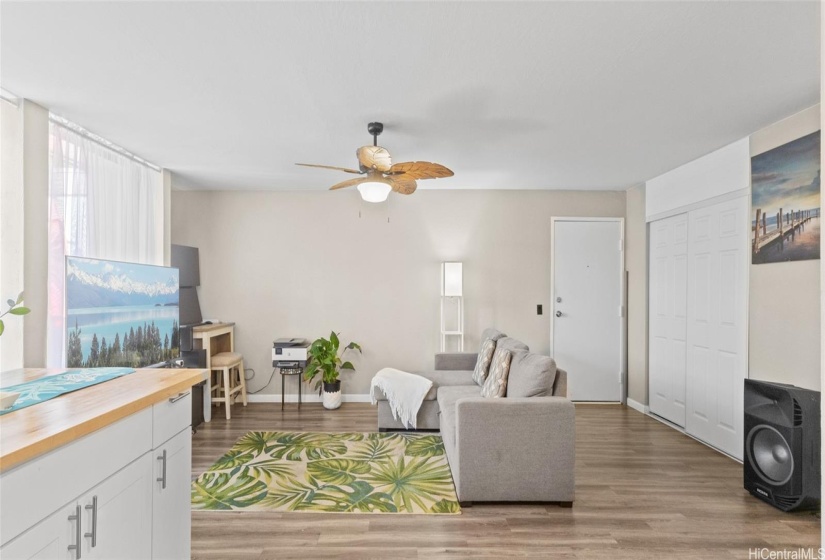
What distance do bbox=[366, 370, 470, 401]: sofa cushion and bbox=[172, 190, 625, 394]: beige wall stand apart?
0.79 m

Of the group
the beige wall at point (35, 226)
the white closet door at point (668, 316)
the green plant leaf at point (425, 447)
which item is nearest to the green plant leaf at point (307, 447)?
the green plant leaf at point (425, 447)

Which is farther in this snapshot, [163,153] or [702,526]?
[163,153]

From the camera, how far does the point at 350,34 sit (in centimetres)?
201

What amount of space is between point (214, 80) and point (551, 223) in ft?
13.0

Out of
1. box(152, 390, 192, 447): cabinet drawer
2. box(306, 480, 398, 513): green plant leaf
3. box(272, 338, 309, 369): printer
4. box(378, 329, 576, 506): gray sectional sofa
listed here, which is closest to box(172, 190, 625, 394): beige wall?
box(272, 338, 309, 369): printer

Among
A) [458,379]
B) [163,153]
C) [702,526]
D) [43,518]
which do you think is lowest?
[702,526]

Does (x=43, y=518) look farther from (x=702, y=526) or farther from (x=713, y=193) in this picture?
(x=713, y=193)

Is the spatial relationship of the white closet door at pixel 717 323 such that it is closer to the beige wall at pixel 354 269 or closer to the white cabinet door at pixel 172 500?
the beige wall at pixel 354 269

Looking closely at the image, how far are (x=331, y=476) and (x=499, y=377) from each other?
4.62 ft

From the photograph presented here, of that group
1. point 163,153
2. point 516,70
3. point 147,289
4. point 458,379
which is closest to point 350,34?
point 516,70

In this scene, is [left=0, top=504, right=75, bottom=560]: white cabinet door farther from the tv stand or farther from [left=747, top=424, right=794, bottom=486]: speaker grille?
[left=747, top=424, right=794, bottom=486]: speaker grille

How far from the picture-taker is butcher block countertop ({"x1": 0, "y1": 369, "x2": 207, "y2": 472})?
109 cm

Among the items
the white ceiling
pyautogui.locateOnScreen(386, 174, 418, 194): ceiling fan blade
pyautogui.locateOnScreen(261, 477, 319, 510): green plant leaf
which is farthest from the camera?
pyautogui.locateOnScreen(386, 174, 418, 194): ceiling fan blade

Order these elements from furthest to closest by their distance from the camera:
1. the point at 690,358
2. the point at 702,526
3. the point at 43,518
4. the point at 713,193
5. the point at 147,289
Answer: the point at 690,358
the point at 713,193
the point at 147,289
the point at 702,526
the point at 43,518
